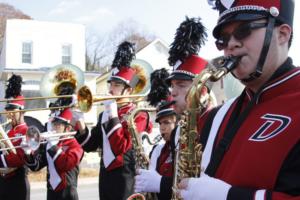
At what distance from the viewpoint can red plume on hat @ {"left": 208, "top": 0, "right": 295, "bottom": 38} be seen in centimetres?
213

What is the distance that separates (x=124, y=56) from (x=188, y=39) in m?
2.83

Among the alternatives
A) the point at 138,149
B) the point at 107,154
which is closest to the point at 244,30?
the point at 138,149

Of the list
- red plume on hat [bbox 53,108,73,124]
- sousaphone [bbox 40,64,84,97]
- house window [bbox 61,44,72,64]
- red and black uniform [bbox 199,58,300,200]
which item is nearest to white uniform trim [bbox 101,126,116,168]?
red plume on hat [bbox 53,108,73,124]

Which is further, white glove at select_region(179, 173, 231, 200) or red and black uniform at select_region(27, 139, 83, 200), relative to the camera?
red and black uniform at select_region(27, 139, 83, 200)

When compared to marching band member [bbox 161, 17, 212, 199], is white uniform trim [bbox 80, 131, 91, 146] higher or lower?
lower

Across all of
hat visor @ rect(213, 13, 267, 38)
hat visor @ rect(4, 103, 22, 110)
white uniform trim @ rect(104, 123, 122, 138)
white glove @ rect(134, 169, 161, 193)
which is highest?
hat visor @ rect(213, 13, 267, 38)

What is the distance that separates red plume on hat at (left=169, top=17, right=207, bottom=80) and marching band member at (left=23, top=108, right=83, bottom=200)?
2591mm

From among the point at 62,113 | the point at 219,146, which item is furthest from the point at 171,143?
the point at 62,113

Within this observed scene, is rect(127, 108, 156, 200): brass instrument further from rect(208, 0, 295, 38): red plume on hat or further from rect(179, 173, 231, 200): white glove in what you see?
rect(208, 0, 295, 38): red plume on hat

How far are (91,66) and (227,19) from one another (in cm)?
4393

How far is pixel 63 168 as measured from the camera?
5891 millimetres

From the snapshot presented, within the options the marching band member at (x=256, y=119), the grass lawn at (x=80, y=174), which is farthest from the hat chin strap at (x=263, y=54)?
the grass lawn at (x=80, y=174)

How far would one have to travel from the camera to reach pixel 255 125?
200 centimetres

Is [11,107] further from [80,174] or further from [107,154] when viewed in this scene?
[80,174]
